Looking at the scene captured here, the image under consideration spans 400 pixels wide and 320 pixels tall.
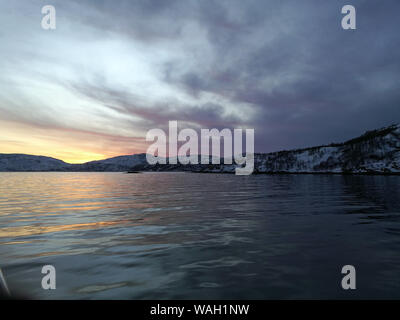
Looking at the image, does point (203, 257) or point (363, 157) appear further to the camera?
point (363, 157)

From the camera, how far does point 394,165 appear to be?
135000 millimetres

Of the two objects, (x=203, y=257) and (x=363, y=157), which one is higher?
(x=363, y=157)

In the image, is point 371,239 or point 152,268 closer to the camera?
point 152,268

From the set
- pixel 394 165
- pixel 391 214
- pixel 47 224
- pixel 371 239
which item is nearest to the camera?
pixel 371 239

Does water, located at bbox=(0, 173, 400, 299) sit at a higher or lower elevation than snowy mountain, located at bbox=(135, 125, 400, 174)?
lower

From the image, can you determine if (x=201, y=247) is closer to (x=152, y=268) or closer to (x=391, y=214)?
(x=152, y=268)

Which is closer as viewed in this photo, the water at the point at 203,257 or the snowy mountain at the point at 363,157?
the water at the point at 203,257

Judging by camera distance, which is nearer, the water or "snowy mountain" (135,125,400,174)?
the water

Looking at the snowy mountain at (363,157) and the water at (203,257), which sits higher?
the snowy mountain at (363,157)
